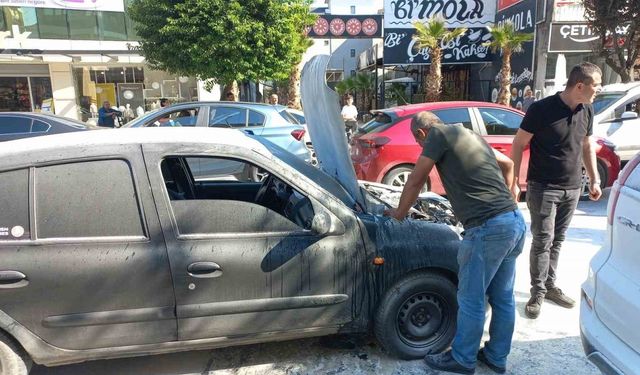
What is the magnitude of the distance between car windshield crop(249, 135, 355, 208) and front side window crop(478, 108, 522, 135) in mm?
4015

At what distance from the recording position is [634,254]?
206cm

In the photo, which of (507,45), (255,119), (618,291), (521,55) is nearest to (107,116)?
(255,119)

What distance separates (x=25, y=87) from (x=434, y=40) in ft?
54.3

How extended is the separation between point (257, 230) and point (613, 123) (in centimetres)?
672

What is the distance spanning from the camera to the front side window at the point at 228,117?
25.0 feet

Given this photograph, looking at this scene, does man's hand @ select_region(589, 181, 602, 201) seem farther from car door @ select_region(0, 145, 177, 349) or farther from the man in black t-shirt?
car door @ select_region(0, 145, 177, 349)

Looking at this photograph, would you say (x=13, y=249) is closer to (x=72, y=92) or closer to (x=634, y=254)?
(x=634, y=254)

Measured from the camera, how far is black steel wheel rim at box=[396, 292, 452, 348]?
9.55 feet

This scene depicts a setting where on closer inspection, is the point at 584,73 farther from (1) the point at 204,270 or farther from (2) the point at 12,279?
(2) the point at 12,279

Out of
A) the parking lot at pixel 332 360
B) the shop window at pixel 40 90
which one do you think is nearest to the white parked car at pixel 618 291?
the parking lot at pixel 332 360

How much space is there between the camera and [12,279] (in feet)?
7.60

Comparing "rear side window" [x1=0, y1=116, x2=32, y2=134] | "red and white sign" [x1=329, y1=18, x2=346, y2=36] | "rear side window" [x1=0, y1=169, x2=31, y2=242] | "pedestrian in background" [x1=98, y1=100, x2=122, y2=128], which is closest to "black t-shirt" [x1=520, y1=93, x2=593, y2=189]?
"rear side window" [x1=0, y1=169, x2=31, y2=242]

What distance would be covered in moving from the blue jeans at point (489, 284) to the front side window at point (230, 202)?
97cm

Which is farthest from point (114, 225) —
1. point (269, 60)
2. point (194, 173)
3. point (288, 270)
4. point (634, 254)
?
point (269, 60)
